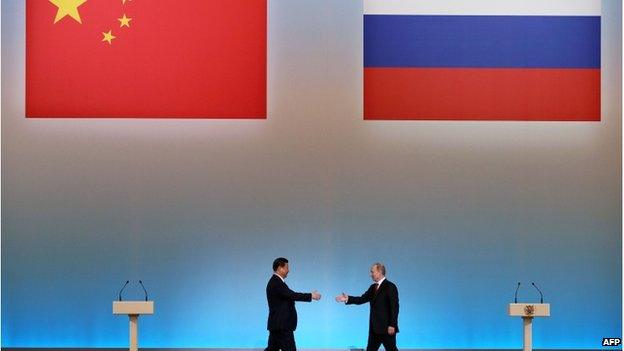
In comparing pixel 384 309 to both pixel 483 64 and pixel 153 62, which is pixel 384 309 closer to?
pixel 483 64

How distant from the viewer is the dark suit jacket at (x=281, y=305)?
24.6ft

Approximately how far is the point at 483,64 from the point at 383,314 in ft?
9.31

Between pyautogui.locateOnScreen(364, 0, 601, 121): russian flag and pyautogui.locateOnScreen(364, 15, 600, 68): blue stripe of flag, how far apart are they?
0.01m

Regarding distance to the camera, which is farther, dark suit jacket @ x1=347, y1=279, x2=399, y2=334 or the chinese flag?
the chinese flag

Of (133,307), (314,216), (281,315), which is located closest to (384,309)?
(281,315)

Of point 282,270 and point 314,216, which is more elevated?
point 314,216

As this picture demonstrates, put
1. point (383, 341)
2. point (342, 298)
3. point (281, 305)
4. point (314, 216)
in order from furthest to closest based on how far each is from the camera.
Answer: point (314, 216) < point (342, 298) < point (281, 305) < point (383, 341)

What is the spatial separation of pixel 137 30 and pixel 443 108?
317cm

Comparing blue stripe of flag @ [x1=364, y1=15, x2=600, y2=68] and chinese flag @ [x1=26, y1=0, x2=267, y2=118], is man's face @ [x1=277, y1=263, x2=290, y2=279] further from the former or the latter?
blue stripe of flag @ [x1=364, y1=15, x2=600, y2=68]

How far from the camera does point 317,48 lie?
8.66 metres

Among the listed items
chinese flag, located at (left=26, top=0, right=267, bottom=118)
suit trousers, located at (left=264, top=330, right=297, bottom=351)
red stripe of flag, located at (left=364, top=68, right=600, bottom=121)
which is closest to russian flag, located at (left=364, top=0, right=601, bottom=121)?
red stripe of flag, located at (left=364, top=68, right=600, bottom=121)

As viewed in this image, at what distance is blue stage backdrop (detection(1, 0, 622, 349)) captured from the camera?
8.58 m

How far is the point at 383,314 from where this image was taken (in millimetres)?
7457

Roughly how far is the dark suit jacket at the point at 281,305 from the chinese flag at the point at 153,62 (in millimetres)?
1932
